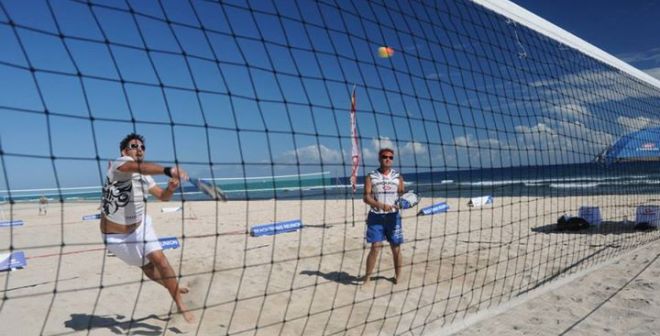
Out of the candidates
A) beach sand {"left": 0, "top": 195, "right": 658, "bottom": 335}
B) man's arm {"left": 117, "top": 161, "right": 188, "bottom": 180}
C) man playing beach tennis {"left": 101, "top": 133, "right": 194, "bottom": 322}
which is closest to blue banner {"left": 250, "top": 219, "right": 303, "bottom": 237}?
beach sand {"left": 0, "top": 195, "right": 658, "bottom": 335}

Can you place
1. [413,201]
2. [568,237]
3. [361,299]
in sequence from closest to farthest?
1. [361,299]
2. [568,237]
3. [413,201]

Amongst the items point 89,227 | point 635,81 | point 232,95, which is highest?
point 635,81

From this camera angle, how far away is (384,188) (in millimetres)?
4082

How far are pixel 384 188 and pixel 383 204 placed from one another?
142 millimetres

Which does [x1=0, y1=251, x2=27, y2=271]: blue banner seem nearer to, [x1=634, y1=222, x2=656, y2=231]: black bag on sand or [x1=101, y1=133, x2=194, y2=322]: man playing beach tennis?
[x1=101, y1=133, x2=194, y2=322]: man playing beach tennis

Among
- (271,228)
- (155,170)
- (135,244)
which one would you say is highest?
(155,170)

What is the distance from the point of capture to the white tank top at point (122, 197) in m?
2.96

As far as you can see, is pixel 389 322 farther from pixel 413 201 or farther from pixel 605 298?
pixel 413 201

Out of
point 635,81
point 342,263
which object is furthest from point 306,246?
point 635,81

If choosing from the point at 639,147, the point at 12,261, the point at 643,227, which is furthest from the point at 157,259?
the point at 639,147

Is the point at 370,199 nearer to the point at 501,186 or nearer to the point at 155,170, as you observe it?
the point at 155,170

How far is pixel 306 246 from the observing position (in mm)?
6645

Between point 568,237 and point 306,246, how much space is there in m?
3.59

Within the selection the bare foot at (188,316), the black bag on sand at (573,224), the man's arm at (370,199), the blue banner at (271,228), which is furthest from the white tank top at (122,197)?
the black bag on sand at (573,224)
